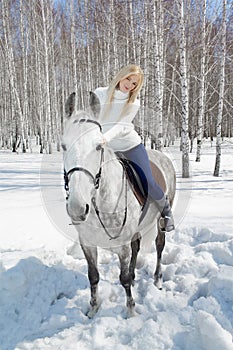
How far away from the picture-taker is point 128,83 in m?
2.62

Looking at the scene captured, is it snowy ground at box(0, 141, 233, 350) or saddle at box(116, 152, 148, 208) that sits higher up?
saddle at box(116, 152, 148, 208)

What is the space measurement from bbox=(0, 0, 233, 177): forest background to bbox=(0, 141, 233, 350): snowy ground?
204 inches

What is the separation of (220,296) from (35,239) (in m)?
2.80

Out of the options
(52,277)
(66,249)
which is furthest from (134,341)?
(66,249)

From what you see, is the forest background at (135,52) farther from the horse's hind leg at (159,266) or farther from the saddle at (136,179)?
the saddle at (136,179)

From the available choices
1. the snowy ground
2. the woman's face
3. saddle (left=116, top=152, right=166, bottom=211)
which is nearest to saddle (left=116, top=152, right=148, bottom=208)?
saddle (left=116, top=152, right=166, bottom=211)

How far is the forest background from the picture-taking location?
30.3 ft

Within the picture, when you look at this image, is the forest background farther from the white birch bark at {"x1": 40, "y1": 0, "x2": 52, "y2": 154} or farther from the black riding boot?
the black riding boot

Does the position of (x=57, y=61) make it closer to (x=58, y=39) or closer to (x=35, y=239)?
(x=58, y=39)

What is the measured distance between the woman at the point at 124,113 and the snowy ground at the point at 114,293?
3.64 ft

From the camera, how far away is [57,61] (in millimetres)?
24000

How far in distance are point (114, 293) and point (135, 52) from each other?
13.5m

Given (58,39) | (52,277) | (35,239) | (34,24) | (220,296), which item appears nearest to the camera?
(220,296)

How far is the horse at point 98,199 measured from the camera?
173cm
